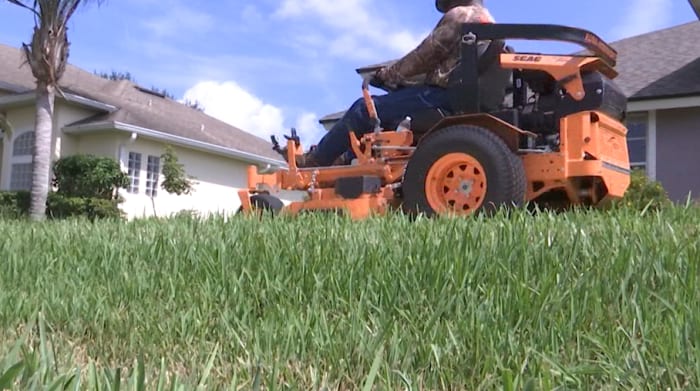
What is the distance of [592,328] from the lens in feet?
6.79

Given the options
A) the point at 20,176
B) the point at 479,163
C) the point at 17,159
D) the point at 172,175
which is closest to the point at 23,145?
the point at 17,159

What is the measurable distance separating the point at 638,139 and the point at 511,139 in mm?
9959

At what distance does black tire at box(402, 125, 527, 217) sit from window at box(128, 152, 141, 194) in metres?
14.5

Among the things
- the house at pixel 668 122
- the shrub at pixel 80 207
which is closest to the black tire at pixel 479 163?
the house at pixel 668 122

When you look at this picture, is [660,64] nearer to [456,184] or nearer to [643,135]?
[643,135]

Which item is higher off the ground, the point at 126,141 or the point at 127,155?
the point at 126,141

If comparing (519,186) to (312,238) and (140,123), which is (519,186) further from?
(140,123)

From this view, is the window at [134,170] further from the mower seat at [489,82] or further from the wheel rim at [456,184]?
the wheel rim at [456,184]

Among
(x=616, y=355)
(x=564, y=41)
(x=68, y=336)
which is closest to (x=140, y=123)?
(x=564, y=41)

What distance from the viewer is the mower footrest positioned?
5602 millimetres

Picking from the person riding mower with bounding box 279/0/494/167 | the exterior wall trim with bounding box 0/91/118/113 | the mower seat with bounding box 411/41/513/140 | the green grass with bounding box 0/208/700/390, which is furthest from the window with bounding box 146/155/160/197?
the green grass with bounding box 0/208/700/390

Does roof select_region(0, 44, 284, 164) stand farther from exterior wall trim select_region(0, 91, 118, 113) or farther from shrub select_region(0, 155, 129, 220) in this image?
shrub select_region(0, 155, 129, 220)

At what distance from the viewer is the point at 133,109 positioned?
19.9 meters

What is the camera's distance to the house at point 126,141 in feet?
57.9
